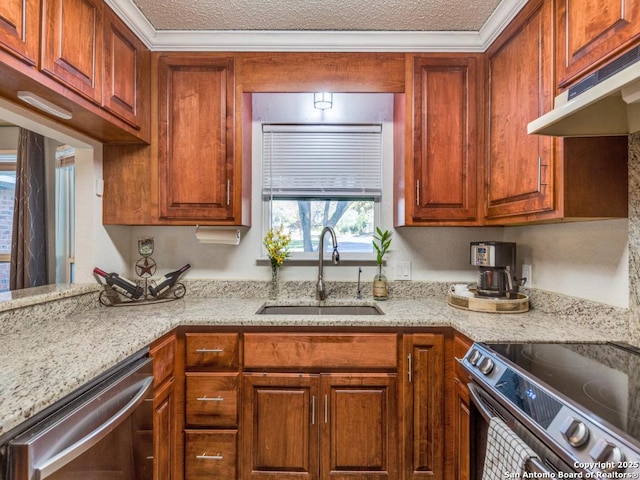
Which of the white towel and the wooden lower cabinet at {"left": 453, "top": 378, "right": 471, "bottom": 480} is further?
the wooden lower cabinet at {"left": 453, "top": 378, "right": 471, "bottom": 480}

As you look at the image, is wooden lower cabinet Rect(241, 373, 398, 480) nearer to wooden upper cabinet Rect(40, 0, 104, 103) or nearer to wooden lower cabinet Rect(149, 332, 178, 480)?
wooden lower cabinet Rect(149, 332, 178, 480)

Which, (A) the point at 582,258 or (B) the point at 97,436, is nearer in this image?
(B) the point at 97,436

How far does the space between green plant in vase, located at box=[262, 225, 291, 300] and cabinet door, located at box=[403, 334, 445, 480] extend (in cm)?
89

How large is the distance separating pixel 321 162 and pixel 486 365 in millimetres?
1544

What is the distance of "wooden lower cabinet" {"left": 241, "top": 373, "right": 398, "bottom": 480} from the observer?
1.53 meters

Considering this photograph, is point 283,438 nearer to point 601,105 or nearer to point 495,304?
point 495,304

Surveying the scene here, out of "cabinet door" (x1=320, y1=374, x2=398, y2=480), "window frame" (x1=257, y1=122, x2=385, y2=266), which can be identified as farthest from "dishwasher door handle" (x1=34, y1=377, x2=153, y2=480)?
"window frame" (x1=257, y1=122, x2=385, y2=266)

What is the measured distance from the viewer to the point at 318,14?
168 cm

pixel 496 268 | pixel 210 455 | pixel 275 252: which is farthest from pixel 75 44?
pixel 496 268

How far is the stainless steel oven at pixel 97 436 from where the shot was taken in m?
0.75

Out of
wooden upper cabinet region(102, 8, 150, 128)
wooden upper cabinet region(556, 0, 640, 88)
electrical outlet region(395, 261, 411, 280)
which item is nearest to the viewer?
wooden upper cabinet region(556, 0, 640, 88)

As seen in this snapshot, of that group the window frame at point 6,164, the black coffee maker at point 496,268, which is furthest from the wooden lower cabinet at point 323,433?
the window frame at point 6,164

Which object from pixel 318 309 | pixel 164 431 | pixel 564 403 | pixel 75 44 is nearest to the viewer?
pixel 564 403

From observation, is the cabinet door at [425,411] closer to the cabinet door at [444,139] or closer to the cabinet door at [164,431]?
the cabinet door at [444,139]
